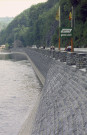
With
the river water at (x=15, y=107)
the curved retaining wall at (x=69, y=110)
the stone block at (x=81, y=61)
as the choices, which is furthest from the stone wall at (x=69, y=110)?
the river water at (x=15, y=107)

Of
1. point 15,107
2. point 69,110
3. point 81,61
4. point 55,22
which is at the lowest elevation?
point 15,107

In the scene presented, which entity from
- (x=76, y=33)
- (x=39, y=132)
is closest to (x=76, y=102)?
(x=39, y=132)

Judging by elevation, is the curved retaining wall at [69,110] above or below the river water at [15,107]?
above

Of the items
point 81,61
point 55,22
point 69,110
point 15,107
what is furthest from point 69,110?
point 55,22

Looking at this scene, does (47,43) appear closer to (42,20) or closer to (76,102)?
(42,20)

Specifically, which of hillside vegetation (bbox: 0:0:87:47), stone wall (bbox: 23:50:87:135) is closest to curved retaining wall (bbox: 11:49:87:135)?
stone wall (bbox: 23:50:87:135)

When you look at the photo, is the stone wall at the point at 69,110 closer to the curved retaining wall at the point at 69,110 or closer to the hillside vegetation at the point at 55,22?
the curved retaining wall at the point at 69,110

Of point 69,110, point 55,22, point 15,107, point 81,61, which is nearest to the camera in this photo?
point 69,110

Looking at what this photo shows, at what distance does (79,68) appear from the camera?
17703mm

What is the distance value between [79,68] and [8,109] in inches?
543

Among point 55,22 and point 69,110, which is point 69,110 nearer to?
point 69,110

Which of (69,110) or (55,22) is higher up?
(55,22)

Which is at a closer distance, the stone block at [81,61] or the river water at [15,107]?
the stone block at [81,61]

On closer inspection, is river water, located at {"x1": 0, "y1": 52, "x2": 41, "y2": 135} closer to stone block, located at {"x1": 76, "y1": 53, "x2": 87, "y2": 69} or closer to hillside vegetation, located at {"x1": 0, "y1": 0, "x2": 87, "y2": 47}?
stone block, located at {"x1": 76, "y1": 53, "x2": 87, "y2": 69}
